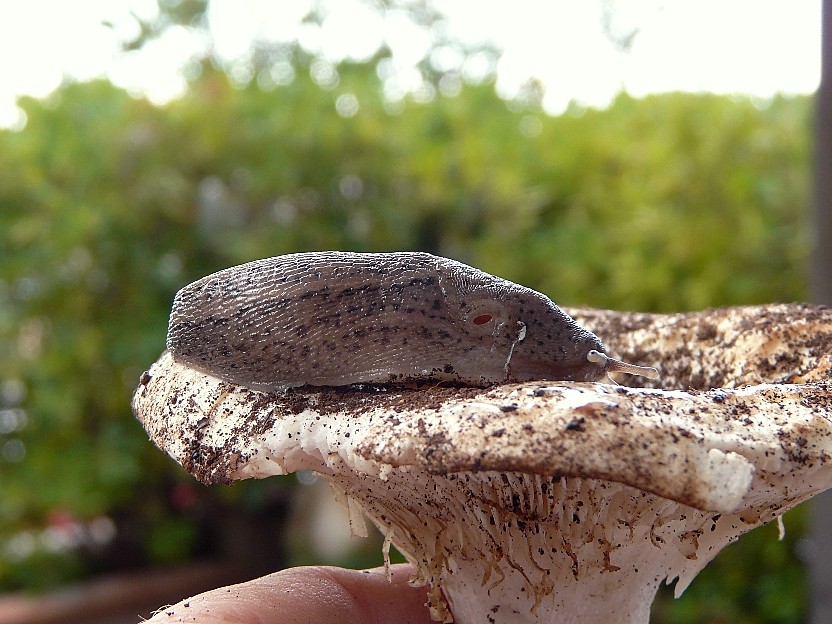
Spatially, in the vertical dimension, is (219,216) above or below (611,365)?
above

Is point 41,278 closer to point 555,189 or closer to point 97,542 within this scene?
point 97,542

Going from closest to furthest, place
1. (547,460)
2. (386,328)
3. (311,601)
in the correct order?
(547,460), (386,328), (311,601)

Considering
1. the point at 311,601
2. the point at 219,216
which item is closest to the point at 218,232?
the point at 219,216

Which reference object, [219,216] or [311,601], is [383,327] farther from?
[219,216]

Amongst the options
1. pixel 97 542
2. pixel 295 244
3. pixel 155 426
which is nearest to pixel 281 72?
pixel 295 244

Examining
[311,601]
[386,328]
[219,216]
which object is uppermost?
[219,216]

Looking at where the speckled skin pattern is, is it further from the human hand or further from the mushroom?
the human hand
